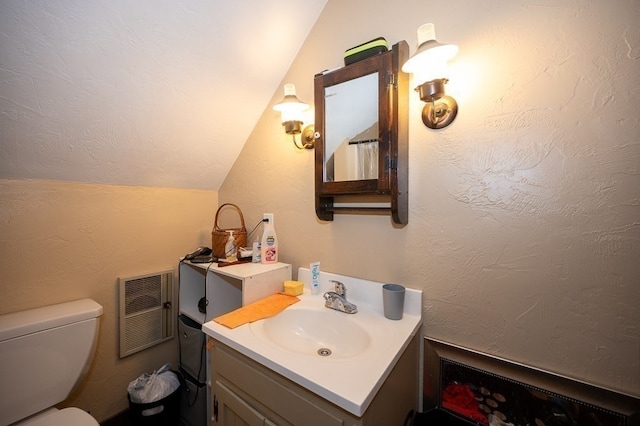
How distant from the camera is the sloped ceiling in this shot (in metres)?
0.79

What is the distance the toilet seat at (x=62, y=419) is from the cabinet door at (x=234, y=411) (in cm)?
47

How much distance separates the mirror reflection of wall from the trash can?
4.34 feet

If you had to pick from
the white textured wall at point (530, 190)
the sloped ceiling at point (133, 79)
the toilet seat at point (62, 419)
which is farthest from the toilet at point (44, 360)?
the white textured wall at point (530, 190)

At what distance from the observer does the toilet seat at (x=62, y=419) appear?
0.89m

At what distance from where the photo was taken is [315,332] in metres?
0.97

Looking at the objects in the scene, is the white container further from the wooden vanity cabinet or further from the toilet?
the toilet

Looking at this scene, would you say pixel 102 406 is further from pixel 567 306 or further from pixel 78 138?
pixel 567 306

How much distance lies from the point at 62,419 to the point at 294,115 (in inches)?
59.5

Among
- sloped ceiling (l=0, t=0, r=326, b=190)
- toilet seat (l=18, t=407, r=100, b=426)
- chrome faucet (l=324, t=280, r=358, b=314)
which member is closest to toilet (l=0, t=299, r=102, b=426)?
toilet seat (l=18, t=407, r=100, b=426)

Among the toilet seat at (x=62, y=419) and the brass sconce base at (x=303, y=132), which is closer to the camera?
the toilet seat at (x=62, y=419)

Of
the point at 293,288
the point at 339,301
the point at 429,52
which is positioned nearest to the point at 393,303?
the point at 339,301

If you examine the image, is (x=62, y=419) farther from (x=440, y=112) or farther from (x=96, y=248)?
(x=440, y=112)

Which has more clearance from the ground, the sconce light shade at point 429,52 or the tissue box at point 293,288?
the sconce light shade at point 429,52

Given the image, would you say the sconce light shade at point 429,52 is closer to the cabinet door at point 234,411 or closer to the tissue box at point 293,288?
the tissue box at point 293,288
